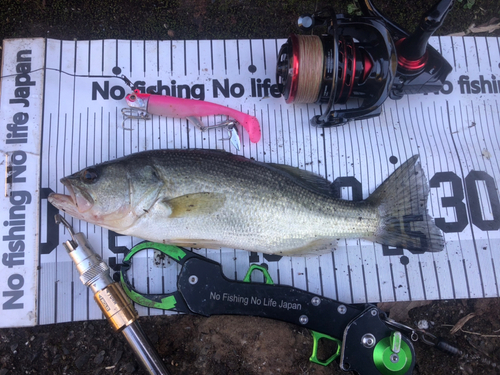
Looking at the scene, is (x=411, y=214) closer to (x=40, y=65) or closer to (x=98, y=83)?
(x=98, y=83)

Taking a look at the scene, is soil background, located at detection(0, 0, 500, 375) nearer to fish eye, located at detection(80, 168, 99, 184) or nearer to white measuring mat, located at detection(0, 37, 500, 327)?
white measuring mat, located at detection(0, 37, 500, 327)

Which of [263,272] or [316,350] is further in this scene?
[263,272]

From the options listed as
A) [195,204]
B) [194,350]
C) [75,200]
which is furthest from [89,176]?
[194,350]

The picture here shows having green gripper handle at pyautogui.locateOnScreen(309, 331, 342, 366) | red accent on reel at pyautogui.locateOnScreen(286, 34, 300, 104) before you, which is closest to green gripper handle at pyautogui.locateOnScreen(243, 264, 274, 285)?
green gripper handle at pyautogui.locateOnScreen(309, 331, 342, 366)

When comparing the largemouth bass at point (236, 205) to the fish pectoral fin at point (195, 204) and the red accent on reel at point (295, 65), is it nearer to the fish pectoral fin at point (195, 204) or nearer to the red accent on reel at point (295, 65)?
the fish pectoral fin at point (195, 204)

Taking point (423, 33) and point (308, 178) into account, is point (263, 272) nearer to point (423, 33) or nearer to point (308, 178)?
point (308, 178)
